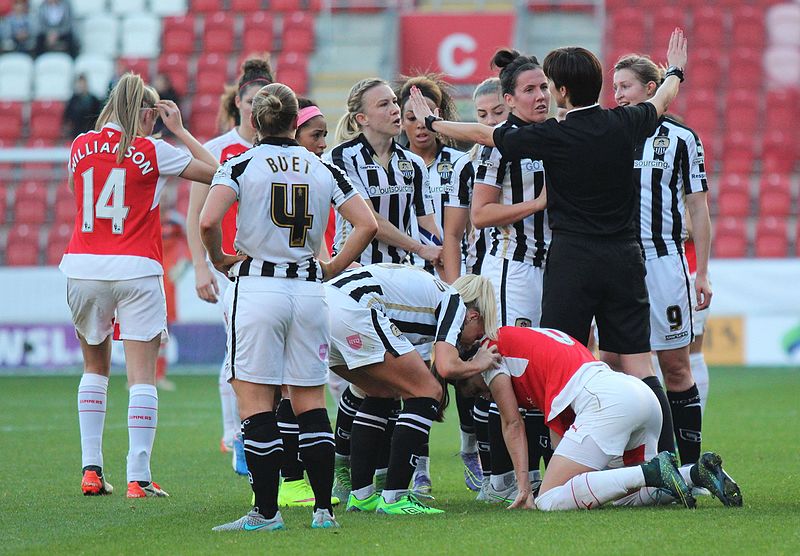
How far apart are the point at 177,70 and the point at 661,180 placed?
15.5 m

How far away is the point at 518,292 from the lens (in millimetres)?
6348

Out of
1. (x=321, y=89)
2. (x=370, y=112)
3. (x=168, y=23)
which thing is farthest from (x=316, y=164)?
(x=168, y=23)

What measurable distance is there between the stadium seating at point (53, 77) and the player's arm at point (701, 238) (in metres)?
16.1

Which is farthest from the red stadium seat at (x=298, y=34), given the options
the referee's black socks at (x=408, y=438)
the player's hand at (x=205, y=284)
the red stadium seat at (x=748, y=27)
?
the referee's black socks at (x=408, y=438)

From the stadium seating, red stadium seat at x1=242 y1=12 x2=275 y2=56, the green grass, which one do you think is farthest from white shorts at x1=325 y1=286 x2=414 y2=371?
the stadium seating

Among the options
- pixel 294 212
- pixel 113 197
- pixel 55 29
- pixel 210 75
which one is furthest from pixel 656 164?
pixel 55 29

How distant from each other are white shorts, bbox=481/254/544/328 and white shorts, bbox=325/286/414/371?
767 millimetres

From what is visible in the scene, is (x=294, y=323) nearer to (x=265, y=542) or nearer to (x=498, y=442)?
(x=265, y=542)

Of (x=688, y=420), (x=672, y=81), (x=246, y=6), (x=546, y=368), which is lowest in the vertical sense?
(x=688, y=420)

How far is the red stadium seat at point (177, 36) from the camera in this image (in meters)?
21.6

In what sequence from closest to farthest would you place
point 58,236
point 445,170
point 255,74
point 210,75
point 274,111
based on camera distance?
point 274,111
point 445,170
point 255,74
point 58,236
point 210,75

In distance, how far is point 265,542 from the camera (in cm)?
495

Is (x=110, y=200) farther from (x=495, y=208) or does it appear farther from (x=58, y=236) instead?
(x=58, y=236)

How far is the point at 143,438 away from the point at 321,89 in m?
14.9
